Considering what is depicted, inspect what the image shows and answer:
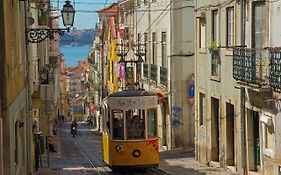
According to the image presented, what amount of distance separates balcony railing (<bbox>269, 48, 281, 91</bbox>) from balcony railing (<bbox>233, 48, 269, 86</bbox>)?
53 centimetres

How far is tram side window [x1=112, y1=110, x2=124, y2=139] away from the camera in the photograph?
20.1m

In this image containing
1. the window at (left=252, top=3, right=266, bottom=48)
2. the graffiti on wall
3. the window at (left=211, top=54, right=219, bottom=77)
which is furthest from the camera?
the graffiti on wall

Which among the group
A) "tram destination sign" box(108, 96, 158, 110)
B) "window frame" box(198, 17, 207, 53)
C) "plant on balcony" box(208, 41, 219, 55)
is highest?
"window frame" box(198, 17, 207, 53)

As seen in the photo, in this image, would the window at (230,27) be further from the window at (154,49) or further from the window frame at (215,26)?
the window at (154,49)

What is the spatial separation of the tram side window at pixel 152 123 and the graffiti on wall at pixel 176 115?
9.33m

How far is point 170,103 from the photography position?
30250 millimetres

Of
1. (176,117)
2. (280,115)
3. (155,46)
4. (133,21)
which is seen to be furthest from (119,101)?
(133,21)

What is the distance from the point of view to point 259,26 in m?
17.2

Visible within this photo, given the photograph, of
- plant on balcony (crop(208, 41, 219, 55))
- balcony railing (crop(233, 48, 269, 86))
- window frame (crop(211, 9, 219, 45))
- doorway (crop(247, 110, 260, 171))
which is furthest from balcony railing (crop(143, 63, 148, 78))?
balcony railing (crop(233, 48, 269, 86))

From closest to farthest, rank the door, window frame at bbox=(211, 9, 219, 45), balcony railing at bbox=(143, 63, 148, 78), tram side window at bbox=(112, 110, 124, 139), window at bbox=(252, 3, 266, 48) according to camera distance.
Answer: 1. window at bbox=(252, 3, 266, 48)
2. the door
3. tram side window at bbox=(112, 110, 124, 139)
4. window frame at bbox=(211, 9, 219, 45)
5. balcony railing at bbox=(143, 63, 148, 78)

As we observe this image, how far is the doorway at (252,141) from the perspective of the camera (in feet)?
59.7

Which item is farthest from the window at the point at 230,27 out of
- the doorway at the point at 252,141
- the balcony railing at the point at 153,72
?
the balcony railing at the point at 153,72

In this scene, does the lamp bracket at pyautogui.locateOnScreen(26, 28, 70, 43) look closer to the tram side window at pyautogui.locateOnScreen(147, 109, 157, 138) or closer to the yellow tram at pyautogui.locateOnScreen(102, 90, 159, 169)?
the yellow tram at pyautogui.locateOnScreen(102, 90, 159, 169)

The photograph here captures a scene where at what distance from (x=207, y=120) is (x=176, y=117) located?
6976 millimetres
